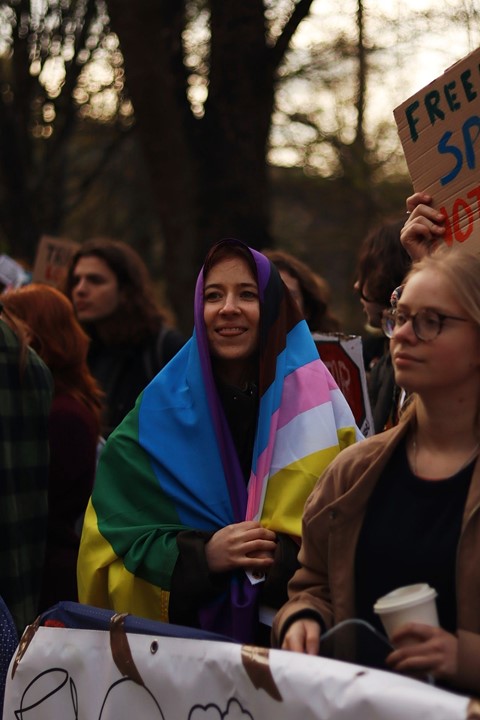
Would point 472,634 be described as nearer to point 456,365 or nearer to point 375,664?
point 375,664

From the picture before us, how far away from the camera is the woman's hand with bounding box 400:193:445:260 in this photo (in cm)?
322

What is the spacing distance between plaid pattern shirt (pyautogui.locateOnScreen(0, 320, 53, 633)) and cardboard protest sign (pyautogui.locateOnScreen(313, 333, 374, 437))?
3.43 feet

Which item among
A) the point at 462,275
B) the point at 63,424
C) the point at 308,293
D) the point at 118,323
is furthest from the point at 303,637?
the point at 118,323

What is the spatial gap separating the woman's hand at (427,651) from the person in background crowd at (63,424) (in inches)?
95.3

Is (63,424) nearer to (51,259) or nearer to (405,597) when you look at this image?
(405,597)

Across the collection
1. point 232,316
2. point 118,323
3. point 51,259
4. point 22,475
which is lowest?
point 22,475

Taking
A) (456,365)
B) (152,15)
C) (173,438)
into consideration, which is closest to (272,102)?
(152,15)

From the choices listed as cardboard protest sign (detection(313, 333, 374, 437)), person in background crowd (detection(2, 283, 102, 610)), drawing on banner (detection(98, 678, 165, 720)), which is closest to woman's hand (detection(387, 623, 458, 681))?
drawing on banner (detection(98, 678, 165, 720))

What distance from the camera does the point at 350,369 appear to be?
4164 mm

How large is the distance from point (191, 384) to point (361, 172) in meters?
12.2

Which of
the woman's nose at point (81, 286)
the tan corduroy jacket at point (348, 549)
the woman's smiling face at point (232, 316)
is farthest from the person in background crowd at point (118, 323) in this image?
the tan corduroy jacket at point (348, 549)

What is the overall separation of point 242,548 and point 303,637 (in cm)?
77

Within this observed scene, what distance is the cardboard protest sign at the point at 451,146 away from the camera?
3.15m

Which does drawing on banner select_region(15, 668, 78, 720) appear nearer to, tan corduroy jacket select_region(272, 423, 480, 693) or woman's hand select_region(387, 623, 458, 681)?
tan corduroy jacket select_region(272, 423, 480, 693)
